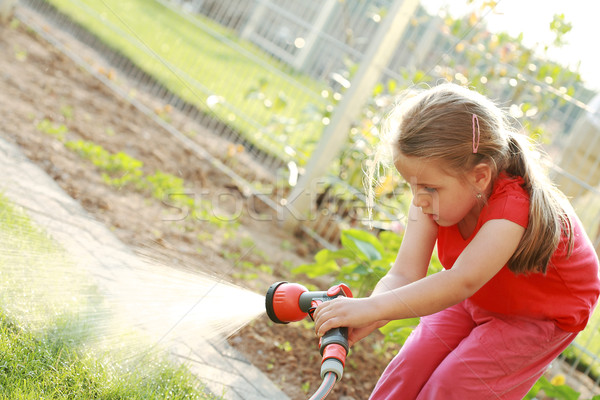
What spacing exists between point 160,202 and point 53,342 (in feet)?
7.29

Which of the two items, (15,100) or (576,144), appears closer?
(576,144)

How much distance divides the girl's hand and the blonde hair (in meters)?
0.52

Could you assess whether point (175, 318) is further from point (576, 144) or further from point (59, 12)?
point (59, 12)

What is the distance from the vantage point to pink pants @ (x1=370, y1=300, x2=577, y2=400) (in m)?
2.04

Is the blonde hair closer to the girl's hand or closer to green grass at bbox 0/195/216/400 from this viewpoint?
the girl's hand

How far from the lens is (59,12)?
8164 mm

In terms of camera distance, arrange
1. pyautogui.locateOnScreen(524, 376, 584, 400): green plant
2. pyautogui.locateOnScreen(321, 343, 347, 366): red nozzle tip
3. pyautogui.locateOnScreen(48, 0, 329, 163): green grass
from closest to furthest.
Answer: pyautogui.locateOnScreen(321, 343, 347, 366): red nozzle tip → pyautogui.locateOnScreen(524, 376, 584, 400): green plant → pyautogui.locateOnScreen(48, 0, 329, 163): green grass

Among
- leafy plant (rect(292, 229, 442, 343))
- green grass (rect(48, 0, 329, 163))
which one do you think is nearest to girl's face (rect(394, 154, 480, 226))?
leafy plant (rect(292, 229, 442, 343))

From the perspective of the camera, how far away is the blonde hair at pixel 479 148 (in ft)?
6.59

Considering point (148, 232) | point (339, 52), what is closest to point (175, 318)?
point (148, 232)

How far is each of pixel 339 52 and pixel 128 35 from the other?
343 centimetres

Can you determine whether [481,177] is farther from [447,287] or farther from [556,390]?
[556,390]

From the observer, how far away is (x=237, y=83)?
6117mm

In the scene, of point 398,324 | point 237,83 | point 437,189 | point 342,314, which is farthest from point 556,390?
point 237,83
